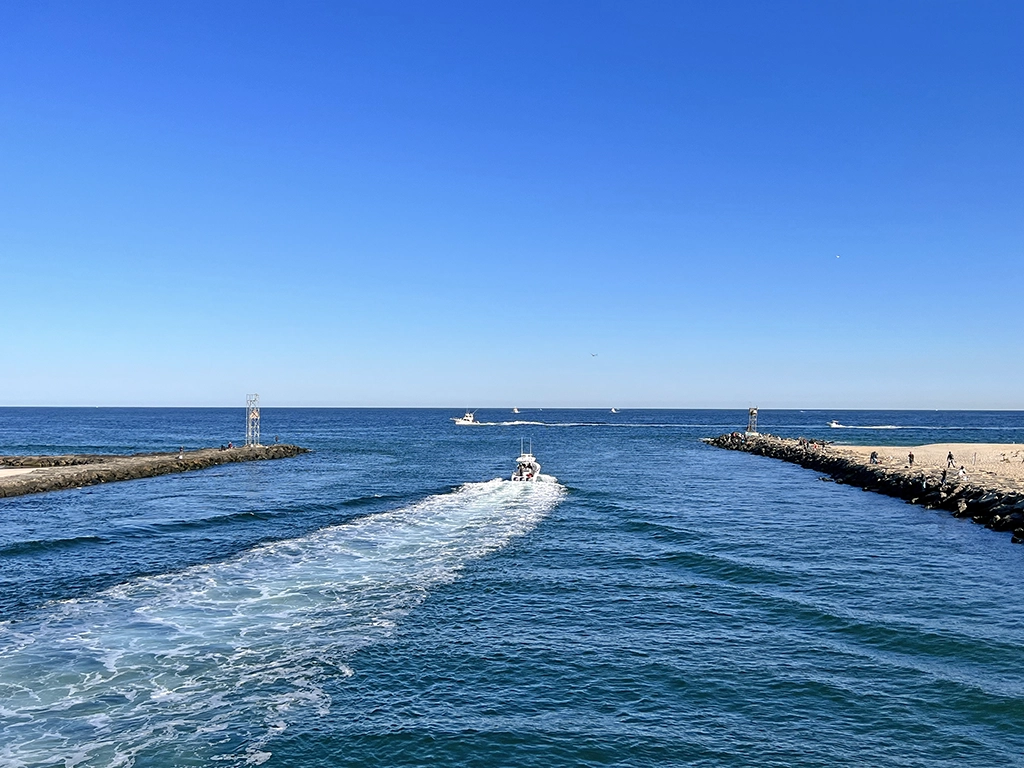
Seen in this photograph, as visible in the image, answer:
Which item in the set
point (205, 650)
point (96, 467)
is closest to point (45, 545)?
point (205, 650)

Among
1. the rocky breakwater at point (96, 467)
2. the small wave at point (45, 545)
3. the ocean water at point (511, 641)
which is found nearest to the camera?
the ocean water at point (511, 641)

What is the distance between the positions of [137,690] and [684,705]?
40.8ft

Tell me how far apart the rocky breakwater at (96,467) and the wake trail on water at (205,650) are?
32276mm

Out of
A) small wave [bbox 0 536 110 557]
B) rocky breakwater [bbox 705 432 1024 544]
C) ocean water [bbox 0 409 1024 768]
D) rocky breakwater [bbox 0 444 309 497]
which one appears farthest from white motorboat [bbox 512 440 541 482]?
rocky breakwater [bbox 0 444 309 497]

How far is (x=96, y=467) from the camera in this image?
64375mm

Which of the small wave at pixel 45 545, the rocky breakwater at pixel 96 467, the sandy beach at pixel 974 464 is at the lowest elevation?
the small wave at pixel 45 545

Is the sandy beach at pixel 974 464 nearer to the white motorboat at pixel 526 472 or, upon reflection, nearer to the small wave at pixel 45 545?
the white motorboat at pixel 526 472

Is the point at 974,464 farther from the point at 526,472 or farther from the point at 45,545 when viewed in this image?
the point at 45,545

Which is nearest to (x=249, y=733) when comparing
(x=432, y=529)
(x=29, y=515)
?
(x=432, y=529)

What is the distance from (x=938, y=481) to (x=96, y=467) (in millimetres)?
69407

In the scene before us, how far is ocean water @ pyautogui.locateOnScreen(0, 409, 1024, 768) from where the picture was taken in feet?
45.1

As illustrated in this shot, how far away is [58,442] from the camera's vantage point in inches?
4355

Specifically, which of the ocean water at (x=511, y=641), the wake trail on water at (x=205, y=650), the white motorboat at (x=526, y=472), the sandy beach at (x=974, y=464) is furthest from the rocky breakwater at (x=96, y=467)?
the sandy beach at (x=974, y=464)

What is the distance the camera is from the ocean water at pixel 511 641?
541 inches
